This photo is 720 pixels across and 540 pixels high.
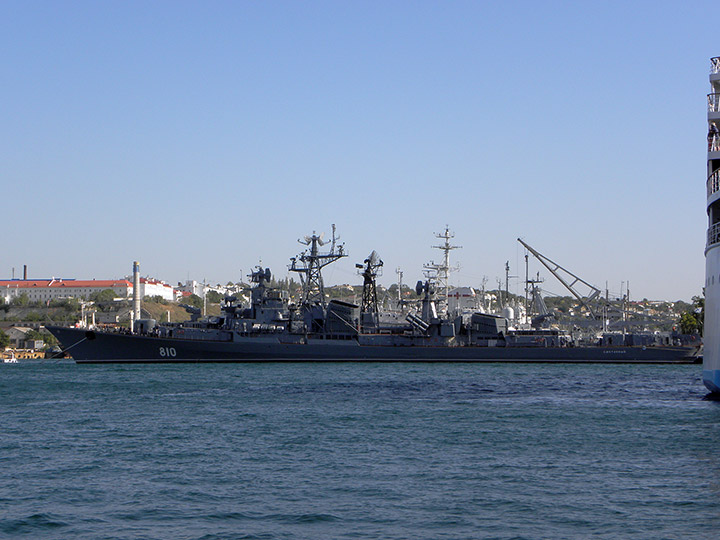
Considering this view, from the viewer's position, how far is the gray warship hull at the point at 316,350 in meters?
71.1

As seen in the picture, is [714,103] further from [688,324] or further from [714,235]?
[688,324]

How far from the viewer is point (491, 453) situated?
22.2 metres

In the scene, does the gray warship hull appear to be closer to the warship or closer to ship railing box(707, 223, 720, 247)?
the warship

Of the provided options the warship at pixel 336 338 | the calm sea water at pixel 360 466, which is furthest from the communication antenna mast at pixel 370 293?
the calm sea water at pixel 360 466

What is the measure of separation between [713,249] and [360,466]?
15.3 m

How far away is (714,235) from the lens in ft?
96.2

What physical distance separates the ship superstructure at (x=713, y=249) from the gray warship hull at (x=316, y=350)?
141ft

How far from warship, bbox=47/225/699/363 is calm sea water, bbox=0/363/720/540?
106 feet

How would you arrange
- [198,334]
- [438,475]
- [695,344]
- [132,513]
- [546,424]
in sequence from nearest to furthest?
1. [132,513]
2. [438,475]
3. [546,424]
4. [198,334]
5. [695,344]

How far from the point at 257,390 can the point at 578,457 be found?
892 inches

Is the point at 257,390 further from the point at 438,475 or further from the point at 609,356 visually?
the point at 609,356

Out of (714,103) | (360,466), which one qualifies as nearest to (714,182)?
(714,103)

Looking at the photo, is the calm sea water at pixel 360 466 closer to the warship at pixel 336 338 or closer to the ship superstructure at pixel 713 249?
the ship superstructure at pixel 713 249

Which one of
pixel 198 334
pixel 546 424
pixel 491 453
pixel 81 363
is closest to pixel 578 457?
pixel 491 453
